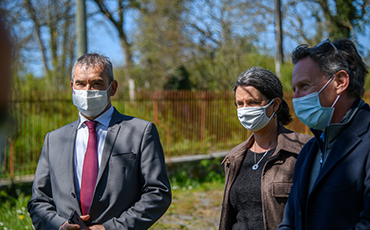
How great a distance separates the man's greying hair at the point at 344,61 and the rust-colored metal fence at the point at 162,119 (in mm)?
5702

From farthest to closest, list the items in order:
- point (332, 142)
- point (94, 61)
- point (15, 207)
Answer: point (15, 207), point (94, 61), point (332, 142)

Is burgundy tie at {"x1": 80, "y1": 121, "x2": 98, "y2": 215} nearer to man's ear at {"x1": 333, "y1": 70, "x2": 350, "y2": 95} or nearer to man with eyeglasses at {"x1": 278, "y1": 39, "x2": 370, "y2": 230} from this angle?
man with eyeglasses at {"x1": 278, "y1": 39, "x2": 370, "y2": 230}

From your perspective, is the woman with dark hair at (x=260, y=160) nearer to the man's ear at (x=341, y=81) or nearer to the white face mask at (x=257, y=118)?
the white face mask at (x=257, y=118)

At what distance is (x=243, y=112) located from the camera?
268 centimetres

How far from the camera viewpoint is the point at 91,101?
251 cm

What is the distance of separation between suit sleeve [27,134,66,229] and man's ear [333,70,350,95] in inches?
73.6

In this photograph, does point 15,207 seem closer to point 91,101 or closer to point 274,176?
point 91,101

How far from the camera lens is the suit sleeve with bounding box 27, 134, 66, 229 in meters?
2.25

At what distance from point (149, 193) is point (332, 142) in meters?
1.20

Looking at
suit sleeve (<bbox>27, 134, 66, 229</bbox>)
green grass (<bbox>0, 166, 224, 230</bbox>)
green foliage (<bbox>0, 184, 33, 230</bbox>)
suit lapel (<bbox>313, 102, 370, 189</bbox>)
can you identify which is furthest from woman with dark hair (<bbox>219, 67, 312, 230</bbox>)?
green foliage (<bbox>0, 184, 33, 230</bbox>)

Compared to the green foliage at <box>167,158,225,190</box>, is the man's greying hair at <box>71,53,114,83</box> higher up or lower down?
higher up

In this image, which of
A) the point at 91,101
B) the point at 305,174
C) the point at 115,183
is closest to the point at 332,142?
the point at 305,174

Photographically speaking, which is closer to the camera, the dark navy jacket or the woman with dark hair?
the dark navy jacket

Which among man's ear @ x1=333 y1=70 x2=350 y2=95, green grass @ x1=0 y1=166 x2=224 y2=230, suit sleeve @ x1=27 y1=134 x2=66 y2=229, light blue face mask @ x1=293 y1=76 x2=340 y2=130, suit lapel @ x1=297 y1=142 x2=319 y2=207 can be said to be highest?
man's ear @ x1=333 y1=70 x2=350 y2=95
